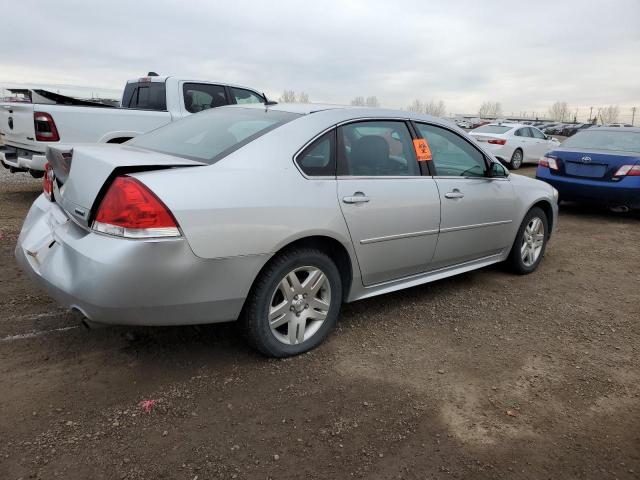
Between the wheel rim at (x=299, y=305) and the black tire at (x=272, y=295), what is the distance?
0.03 meters

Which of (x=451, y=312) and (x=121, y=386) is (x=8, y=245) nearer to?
(x=121, y=386)

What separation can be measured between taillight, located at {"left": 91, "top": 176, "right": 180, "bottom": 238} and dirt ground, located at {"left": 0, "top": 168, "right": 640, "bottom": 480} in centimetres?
87

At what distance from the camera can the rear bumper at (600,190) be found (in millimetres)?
7617

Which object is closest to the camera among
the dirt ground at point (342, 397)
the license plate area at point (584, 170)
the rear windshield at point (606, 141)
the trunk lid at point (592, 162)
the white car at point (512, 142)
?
the dirt ground at point (342, 397)

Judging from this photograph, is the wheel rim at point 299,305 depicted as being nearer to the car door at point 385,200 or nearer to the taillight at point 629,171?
the car door at point 385,200

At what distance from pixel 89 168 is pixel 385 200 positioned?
178 centimetres

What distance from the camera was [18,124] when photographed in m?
6.86

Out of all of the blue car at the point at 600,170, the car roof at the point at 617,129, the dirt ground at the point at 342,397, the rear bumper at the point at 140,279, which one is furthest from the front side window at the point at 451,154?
the car roof at the point at 617,129

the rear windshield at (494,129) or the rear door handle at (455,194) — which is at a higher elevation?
the rear windshield at (494,129)

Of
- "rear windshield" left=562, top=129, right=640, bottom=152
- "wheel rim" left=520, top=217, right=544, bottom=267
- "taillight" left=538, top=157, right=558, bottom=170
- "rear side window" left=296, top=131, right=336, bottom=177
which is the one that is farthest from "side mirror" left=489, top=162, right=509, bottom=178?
"rear windshield" left=562, top=129, right=640, bottom=152

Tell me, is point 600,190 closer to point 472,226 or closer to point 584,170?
point 584,170

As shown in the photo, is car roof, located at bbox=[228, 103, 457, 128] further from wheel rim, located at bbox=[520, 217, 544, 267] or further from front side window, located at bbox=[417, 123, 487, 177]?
wheel rim, located at bbox=[520, 217, 544, 267]

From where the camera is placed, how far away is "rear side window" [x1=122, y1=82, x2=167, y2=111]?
26.3ft

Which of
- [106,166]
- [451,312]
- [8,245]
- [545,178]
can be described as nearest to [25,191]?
[8,245]
